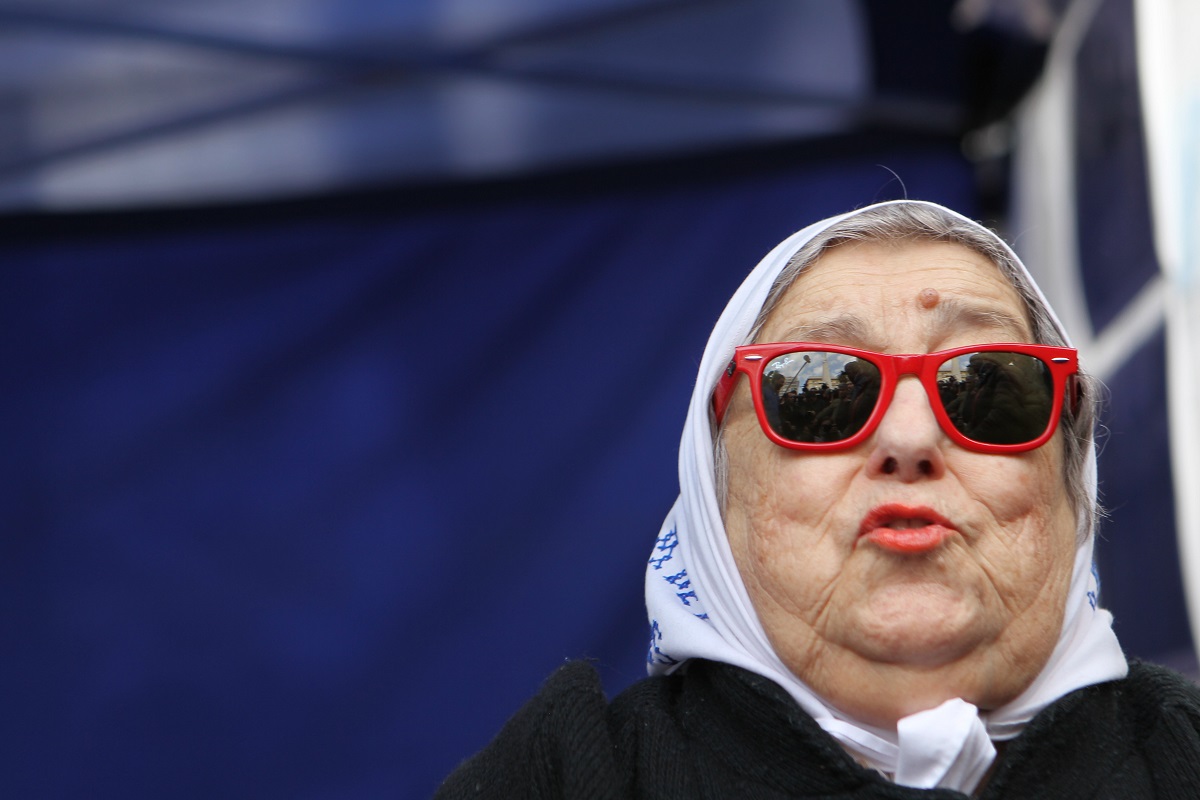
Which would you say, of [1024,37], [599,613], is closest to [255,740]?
[599,613]

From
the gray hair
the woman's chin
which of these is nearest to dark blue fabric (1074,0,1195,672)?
the gray hair

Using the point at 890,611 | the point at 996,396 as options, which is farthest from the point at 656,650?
the point at 996,396

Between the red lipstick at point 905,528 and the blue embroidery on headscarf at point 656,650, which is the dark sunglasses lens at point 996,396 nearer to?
the red lipstick at point 905,528

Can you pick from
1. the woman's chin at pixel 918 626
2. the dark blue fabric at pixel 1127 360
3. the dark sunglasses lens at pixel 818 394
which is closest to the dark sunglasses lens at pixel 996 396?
the dark sunglasses lens at pixel 818 394

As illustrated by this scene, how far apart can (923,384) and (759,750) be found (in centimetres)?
53

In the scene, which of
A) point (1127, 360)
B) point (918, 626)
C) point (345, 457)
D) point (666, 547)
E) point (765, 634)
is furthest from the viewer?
point (345, 457)

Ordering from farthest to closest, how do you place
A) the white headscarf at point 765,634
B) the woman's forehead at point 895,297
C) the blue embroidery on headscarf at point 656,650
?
the blue embroidery on headscarf at point 656,650 → the woman's forehead at point 895,297 → the white headscarf at point 765,634

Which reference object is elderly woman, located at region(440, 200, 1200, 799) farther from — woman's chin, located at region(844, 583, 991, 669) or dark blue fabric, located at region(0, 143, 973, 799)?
dark blue fabric, located at region(0, 143, 973, 799)

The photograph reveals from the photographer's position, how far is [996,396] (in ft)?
5.15

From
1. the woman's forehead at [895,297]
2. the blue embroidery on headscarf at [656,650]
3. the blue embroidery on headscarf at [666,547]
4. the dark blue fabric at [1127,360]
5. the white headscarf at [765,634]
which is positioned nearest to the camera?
the white headscarf at [765,634]

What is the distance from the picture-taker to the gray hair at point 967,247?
1.73 metres

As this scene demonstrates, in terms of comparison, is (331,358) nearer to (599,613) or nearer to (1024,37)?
(599,613)

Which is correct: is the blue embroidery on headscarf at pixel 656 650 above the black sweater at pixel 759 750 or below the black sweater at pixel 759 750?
above

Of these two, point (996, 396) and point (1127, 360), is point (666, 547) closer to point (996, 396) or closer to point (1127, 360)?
point (996, 396)
